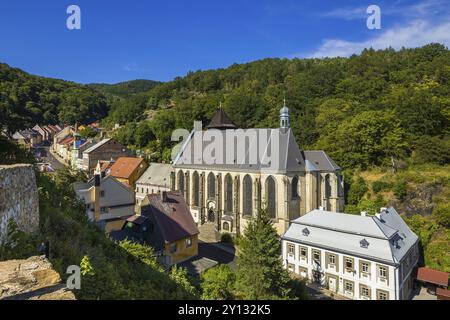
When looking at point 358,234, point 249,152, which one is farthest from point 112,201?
point 358,234

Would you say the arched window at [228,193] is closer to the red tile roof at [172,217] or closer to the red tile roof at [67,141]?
the red tile roof at [172,217]

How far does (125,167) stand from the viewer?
188ft

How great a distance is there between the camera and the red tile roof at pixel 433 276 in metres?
24.8

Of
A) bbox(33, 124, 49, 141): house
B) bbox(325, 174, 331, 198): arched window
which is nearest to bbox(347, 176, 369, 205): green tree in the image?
bbox(325, 174, 331, 198): arched window

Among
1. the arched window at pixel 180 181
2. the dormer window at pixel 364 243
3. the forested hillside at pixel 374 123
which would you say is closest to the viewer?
the dormer window at pixel 364 243

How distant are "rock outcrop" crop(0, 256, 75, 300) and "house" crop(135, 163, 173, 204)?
42966mm

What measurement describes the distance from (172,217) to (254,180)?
1248 centimetres

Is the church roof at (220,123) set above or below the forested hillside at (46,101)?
below

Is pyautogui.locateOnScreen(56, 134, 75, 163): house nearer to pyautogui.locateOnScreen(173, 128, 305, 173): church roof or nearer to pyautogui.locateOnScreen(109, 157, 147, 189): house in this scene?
pyautogui.locateOnScreen(109, 157, 147, 189): house

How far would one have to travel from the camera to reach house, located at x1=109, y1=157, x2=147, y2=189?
182 ft

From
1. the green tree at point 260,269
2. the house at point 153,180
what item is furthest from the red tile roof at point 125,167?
the green tree at point 260,269

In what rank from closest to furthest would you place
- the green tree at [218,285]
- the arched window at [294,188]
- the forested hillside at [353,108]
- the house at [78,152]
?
the green tree at [218,285]
the arched window at [294,188]
the forested hillside at [353,108]
the house at [78,152]

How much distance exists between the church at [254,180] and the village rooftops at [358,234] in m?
5.72
